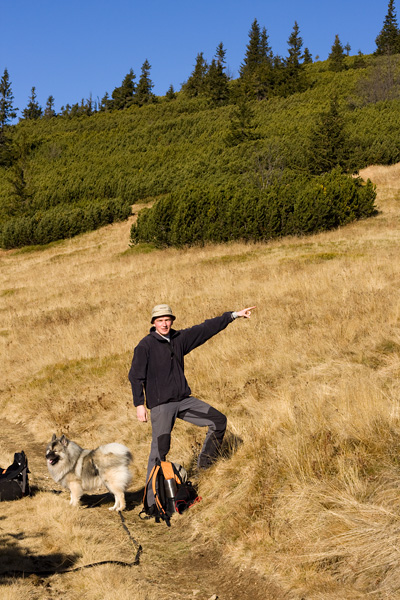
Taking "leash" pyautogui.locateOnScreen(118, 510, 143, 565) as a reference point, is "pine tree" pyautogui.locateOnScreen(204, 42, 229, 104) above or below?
above

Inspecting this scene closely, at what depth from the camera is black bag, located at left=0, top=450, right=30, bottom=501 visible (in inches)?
229

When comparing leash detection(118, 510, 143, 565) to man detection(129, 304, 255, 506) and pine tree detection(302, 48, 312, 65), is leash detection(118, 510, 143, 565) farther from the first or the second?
pine tree detection(302, 48, 312, 65)

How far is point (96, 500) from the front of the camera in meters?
6.32

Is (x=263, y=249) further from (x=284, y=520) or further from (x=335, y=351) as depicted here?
(x=284, y=520)

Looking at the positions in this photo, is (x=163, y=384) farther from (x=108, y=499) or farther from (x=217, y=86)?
(x=217, y=86)

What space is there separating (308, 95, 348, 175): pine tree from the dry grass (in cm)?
1594

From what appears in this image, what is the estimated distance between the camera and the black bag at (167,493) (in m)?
5.40

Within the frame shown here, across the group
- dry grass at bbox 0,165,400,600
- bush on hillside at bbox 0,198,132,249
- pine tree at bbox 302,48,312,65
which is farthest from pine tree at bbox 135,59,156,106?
dry grass at bbox 0,165,400,600

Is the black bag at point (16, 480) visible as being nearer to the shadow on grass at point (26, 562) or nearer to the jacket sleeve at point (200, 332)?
the shadow on grass at point (26, 562)

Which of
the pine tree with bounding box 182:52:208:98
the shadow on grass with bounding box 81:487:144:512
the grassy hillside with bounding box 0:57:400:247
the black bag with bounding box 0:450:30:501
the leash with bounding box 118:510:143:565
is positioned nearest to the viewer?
the leash with bounding box 118:510:143:565

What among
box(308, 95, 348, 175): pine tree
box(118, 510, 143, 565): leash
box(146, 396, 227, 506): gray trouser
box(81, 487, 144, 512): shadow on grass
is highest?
box(308, 95, 348, 175): pine tree

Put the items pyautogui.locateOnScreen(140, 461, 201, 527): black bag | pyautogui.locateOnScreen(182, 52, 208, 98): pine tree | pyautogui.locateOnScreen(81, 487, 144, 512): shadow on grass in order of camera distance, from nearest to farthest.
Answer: pyautogui.locateOnScreen(140, 461, 201, 527): black bag → pyautogui.locateOnScreen(81, 487, 144, 512): shadow on grass → pyautogui.locateOnScreen(182, 52, 208, 98): pine tree

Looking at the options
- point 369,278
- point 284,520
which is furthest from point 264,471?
point 369,278

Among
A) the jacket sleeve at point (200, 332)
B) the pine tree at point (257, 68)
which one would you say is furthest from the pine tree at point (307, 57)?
the jacket sleeve at point (200, 332)
